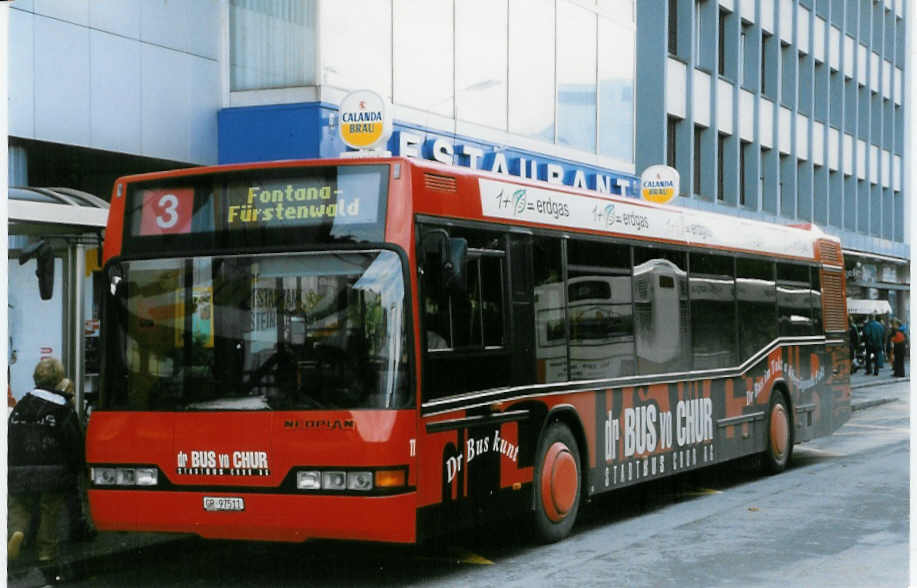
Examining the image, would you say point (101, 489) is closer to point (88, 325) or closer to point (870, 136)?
point (88, 325)

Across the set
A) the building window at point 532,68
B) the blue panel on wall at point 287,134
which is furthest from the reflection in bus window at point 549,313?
the building window at point 532,68

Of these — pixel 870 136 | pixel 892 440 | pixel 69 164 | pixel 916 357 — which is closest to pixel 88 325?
pixel 69 164

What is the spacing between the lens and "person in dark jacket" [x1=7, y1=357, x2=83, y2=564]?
9.73 metres

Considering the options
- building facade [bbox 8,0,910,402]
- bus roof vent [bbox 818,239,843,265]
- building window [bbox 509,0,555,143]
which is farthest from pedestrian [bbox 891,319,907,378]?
bus roof vent [bbox 818,239,843,265]

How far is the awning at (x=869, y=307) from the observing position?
4150cm

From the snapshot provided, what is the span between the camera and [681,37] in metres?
33.1

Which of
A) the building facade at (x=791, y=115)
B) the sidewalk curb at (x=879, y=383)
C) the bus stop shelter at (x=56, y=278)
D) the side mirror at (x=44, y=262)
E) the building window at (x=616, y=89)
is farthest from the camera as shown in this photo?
the sidewalk curb at (x=879, y=383)

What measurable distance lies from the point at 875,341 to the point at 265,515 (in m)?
32.5

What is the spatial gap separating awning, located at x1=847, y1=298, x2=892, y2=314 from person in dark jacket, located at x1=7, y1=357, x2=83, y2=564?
3434cm

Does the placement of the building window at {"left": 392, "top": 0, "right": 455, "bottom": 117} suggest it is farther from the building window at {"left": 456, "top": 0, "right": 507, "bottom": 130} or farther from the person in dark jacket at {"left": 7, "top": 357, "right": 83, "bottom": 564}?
the person in dark jacket at {"left": 7, "top": 357, "right": 83, "bottom": 564}

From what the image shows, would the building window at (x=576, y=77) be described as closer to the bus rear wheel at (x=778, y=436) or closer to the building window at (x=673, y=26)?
the building window at (x=673, y=26)

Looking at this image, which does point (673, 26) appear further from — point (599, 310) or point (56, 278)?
point (599, 310)

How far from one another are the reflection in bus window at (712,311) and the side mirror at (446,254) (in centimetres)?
493

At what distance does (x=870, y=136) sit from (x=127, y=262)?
133 ft
